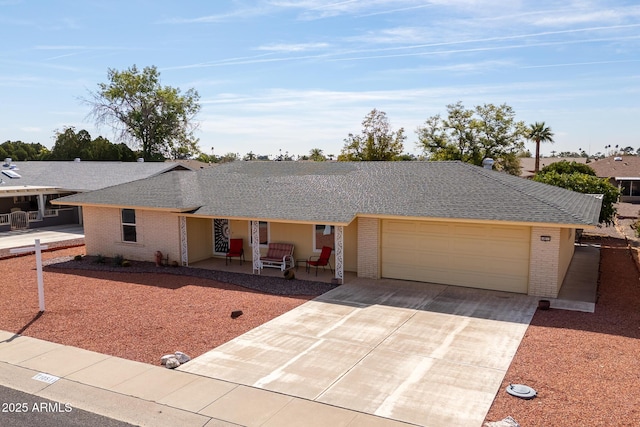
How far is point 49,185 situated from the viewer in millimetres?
31875

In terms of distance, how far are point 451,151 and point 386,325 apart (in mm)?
43408

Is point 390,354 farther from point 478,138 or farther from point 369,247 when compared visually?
point 478,138

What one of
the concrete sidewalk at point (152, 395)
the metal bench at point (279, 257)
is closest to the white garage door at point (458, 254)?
the metal bench at point (279, 257)

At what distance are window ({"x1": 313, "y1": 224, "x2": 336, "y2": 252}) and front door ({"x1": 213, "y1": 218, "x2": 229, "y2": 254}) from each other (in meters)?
4.09

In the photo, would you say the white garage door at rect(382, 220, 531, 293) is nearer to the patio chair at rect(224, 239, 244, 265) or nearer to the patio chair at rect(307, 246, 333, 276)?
the patio chair at rect(307, 246, 333, 276)

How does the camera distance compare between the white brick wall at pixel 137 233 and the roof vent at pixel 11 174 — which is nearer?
the white brick wall at pixel 137 233

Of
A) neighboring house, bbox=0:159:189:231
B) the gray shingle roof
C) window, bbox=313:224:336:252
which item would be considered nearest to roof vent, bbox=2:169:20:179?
neighboring house, bbox=0:159:189:231

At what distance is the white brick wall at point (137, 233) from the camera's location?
19.4 metres

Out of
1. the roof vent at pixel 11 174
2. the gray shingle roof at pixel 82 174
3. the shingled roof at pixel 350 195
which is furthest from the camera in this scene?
the roof vent at pixel 11 174

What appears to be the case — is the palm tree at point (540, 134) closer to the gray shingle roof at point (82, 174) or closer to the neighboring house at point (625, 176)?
the neighboring house at point (625, 176)

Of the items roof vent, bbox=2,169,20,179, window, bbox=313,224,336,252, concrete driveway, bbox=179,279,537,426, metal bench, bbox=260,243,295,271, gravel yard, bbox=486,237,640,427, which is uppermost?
roof vent, bbox=2,169,20,179

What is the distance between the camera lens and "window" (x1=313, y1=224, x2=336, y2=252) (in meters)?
18.4

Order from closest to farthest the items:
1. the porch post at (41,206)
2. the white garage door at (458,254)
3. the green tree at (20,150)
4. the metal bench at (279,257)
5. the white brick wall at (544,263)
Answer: the white brick wall at (544,263), the white garage door at (458,254), the metal bench at (279,257), the porch post at (41,206), the green tree at (20,150)

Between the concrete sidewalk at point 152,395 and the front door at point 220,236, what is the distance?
34.0 feet
